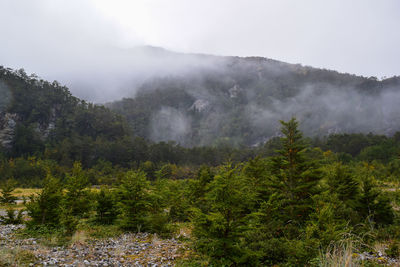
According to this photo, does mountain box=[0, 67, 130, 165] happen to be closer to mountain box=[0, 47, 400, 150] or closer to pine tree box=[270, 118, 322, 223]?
mountain box=[0, 47, 400, 150]

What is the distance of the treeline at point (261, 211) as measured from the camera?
6.86 m

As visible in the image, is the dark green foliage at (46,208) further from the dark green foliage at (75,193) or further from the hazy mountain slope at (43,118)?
the hazy mountain slope at (43,118)

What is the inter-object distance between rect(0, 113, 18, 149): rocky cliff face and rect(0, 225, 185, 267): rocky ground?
271 ft

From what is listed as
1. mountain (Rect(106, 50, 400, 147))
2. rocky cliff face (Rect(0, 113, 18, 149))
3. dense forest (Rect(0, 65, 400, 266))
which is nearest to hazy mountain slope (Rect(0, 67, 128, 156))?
rocky cliff face (Rect(0, 113, 18, 149))

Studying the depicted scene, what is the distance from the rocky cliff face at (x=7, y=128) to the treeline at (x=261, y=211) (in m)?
79.2

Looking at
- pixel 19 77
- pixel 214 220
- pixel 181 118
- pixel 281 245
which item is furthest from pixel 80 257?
pixel 181 118

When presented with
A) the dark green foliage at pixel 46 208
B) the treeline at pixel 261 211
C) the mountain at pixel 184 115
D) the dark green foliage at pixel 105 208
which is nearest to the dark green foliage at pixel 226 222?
the treeline at pixel 261 211

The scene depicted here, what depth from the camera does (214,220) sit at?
260 inches

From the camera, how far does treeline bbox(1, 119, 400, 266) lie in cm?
686

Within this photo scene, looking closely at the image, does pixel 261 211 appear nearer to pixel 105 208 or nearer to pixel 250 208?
pixel 250 208

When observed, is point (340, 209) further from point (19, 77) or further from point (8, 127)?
point (19, 77)

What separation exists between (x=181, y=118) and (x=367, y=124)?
123477 mm

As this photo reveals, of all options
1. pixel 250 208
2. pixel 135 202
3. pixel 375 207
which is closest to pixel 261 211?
pixel 250 208

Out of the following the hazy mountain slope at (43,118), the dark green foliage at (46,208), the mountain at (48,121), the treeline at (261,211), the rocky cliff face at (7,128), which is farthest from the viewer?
the hazy mountain slope at (43,118)
